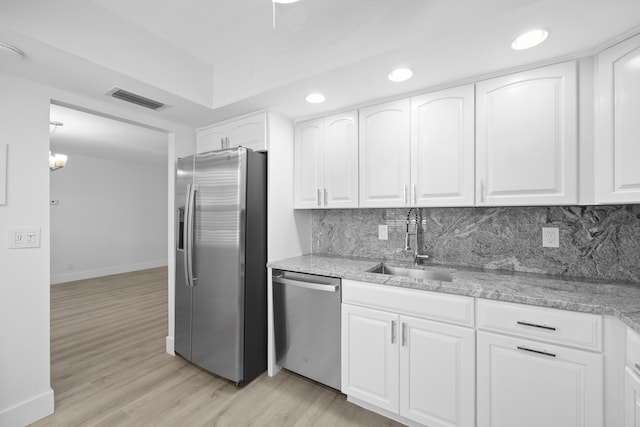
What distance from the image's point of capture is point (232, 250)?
7.02 feet

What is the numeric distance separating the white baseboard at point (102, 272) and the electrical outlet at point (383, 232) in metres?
6.10

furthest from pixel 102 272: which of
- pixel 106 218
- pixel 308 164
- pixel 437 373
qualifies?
pixel 437 373

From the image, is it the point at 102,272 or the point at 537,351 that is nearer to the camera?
the point at 537,351

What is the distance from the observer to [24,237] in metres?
1.80

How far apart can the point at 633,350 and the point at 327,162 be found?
2009mm

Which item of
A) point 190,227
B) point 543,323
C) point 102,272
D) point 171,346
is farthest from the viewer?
point 102,272

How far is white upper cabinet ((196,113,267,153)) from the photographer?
2.41 metres

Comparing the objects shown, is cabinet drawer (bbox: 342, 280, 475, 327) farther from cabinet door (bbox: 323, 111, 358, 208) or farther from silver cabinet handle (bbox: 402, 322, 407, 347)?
cabinet door (bbox: 323, 111, 358, 208)

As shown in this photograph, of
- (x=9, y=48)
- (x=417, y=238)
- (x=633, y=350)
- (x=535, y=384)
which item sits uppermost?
(x=9, y=48)

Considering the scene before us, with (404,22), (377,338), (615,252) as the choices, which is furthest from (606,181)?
(377,338)

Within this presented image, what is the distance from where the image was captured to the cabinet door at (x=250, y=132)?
2.40m

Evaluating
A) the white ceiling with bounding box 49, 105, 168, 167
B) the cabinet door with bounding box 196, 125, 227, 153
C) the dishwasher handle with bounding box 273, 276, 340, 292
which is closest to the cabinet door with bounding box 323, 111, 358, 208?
the dishwasher handle with bounding box 273, 276, 340, 292

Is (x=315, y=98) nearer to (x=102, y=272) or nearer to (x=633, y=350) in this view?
(x=633, y=350)

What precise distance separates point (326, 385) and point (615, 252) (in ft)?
6.73
